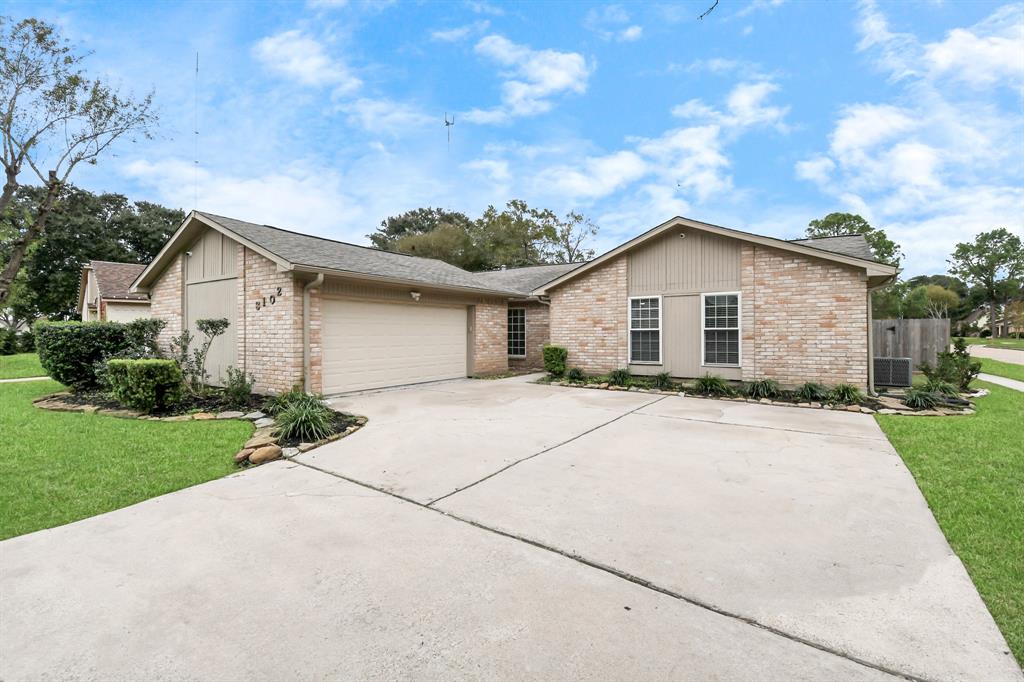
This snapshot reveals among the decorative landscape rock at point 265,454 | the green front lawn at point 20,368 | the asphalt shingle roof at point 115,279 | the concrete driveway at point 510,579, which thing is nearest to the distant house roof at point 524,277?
the decorative landscape rock at point 265,454

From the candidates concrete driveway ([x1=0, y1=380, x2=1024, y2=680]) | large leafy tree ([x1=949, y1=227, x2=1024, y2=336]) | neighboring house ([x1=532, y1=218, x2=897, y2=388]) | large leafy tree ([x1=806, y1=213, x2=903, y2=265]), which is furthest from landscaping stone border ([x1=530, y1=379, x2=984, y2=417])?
large leafy tree ([x1=949, y1=227, x2=1024, y2=336])

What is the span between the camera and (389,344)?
10.6 metres

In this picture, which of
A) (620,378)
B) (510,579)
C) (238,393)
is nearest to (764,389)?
(620,378)

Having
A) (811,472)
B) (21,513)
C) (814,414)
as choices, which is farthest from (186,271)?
(814,414)

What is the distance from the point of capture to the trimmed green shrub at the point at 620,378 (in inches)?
434

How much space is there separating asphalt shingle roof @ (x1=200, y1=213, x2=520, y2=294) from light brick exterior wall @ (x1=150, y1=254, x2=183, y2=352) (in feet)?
8.19

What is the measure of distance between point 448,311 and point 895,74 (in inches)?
451

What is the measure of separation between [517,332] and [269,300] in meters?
8.37

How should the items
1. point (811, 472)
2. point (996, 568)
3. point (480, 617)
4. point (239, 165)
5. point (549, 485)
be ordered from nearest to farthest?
point (480, 617)
point (996, 568)
point (549, 485)
point (811, 472)
point (239, 165)

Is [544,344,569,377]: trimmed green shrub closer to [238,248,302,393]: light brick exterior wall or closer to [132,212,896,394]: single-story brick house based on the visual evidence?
[132,212,896,394]: single-story brick house

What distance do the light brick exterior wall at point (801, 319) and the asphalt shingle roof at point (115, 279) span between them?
882 inches

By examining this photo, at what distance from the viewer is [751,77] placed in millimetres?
10148

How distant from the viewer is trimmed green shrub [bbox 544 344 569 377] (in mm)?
12293

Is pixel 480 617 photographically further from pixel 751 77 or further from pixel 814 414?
pixel 751 77
